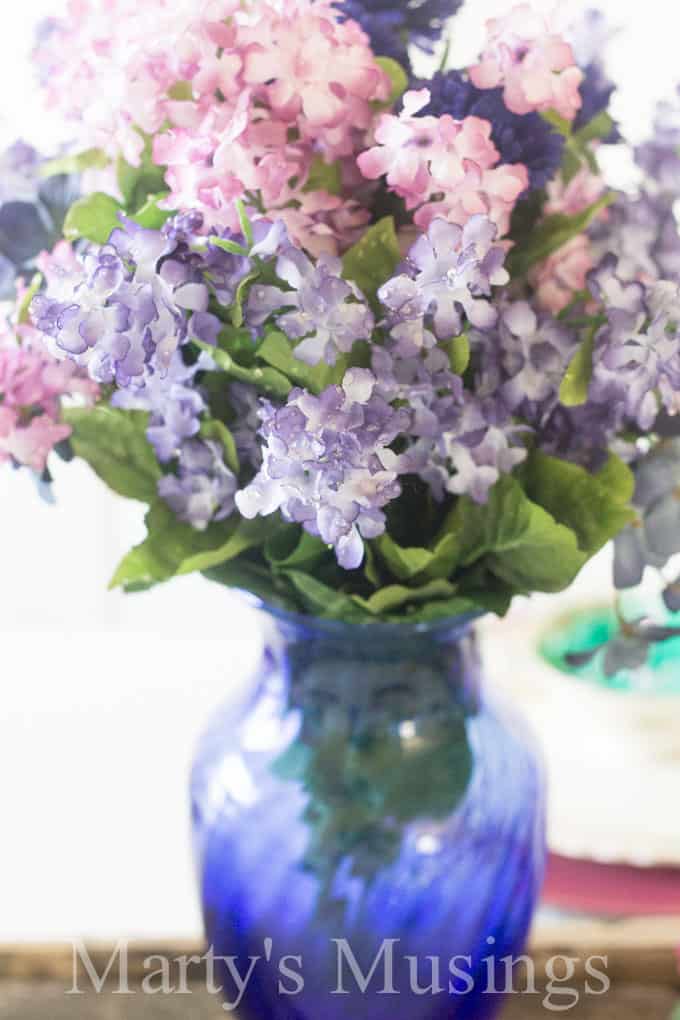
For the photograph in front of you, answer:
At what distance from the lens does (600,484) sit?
48cm

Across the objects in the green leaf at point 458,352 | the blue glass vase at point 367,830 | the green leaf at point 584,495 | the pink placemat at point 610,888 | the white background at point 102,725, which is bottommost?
the white background at point 102,725

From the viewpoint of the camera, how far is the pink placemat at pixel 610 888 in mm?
742

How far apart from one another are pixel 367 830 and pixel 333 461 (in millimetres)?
264

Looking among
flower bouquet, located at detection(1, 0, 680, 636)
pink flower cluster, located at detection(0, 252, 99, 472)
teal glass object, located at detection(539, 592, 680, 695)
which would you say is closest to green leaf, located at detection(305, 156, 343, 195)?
flower bouquet, located at detection(1, 0, 680, 636)

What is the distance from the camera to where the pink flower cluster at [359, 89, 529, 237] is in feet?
1.30

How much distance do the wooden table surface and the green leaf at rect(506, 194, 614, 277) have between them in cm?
44

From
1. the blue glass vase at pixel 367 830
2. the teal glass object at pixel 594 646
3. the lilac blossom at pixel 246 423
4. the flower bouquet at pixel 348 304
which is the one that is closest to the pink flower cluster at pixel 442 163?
the flower bouquet at pixel 348 304

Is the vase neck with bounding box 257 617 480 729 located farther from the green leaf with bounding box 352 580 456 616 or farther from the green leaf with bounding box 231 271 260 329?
the green leaf with bounding box 231 271 260 329

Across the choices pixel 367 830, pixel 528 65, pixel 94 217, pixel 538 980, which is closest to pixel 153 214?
pixel 94 217

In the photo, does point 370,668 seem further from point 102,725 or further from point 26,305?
point 102,725

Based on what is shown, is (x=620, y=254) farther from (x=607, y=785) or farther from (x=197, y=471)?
(x=607, y=785)

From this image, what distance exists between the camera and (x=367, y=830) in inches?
21.9

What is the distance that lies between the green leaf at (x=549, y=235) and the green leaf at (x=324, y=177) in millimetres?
83

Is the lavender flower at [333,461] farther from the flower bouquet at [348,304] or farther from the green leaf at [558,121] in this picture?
the green leaf at [558,121]
